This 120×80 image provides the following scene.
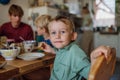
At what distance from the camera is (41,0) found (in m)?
3.37

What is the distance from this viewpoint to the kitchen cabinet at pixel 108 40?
13.7ft

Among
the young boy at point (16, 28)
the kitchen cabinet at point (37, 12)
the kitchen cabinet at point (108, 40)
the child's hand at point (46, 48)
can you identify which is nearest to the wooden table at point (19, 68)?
the child's hand at point (46, 48)

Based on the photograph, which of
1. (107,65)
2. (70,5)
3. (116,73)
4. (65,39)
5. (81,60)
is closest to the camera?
(107,65)

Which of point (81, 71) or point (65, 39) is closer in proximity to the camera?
point (81, 71)

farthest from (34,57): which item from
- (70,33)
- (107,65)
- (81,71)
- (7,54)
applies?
(107,65)

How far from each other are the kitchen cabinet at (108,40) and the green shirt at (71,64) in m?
3.39

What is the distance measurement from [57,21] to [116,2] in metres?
3.57

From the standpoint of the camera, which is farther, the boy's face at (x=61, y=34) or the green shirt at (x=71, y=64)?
the boy's face at (x=61, y=34)

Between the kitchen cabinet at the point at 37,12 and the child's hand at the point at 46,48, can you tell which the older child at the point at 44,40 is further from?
the kitchen cabinet at the point at 37,12

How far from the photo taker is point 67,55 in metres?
0.96

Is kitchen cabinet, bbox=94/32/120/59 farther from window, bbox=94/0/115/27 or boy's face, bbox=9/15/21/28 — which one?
boy's face, bbox=9/15/21/28

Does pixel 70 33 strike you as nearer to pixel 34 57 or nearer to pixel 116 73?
pixel 34 57

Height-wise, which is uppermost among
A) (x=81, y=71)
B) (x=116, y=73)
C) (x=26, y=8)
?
(x=26, y=8)

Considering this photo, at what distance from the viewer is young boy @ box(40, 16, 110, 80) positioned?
2.93 feet
